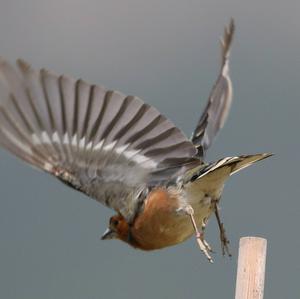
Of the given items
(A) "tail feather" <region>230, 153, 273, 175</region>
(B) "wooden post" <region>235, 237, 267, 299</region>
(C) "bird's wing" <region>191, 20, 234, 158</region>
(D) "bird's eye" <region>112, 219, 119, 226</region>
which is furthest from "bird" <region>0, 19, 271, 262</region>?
(B) "wooden post" <region>235, 237, 267, 299</region>

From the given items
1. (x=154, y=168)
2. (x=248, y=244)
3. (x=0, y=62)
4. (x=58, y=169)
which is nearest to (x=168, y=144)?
(x=154, y=168)

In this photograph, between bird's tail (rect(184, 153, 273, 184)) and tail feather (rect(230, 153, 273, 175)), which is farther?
bird's tail (rect(184, 153, 273, 184))

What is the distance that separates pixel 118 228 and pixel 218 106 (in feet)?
4.74

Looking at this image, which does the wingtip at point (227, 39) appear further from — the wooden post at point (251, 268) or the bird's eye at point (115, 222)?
the wooden post at point (251, 268)

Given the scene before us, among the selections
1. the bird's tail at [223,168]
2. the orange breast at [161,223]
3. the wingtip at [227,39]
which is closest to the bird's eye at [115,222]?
the orange breast at [161,223]

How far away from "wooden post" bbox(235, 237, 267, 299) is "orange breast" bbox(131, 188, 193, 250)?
1287 millimetres

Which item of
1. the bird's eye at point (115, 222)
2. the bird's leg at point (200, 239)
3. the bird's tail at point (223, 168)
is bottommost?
the bird's leg at point (200, 239)

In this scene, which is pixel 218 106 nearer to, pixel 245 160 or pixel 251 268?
pixel 245 160

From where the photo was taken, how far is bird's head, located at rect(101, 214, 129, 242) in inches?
246

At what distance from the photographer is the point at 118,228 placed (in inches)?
248

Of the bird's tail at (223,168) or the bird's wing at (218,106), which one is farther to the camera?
the bird's wing at (218,106)

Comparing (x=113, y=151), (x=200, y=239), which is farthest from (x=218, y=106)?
(x=200, y=239)

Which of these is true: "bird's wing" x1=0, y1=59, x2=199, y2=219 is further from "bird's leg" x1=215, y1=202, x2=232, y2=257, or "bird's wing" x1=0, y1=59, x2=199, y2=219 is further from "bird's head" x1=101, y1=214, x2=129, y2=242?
"bird's leg" x1=215, y1=202, x2=232, y2=257

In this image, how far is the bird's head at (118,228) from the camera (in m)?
6.26
